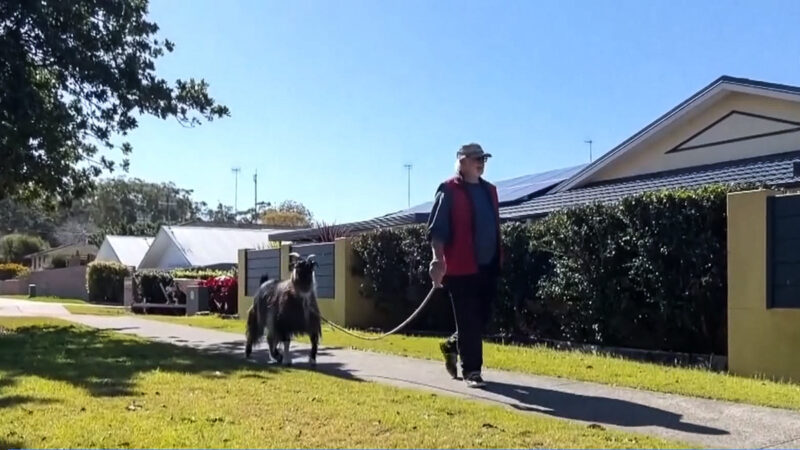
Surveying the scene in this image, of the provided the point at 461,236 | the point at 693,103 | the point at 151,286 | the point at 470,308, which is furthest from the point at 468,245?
the point at 151,286

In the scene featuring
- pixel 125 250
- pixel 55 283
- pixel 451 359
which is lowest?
pixel 55 283

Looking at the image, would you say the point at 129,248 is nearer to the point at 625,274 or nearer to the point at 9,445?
the point at 625,274

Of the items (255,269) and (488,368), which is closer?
(488,368)

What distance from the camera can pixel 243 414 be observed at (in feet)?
20.1

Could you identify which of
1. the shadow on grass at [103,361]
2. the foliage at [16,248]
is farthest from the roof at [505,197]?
the foliage at [16,248]

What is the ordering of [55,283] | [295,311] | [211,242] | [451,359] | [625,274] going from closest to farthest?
1. [451,359]
2. [295,311]
3. [625,274]
4. [211,242]
5. [55,283]

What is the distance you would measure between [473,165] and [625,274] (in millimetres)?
A: 3901

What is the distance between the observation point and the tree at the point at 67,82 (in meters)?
14.8

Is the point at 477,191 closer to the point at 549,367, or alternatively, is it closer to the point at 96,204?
the point at 549,367

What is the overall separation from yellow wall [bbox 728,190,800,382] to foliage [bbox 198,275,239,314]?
16.1 m

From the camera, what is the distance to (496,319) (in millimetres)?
12703

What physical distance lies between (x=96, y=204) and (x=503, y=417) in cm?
10260

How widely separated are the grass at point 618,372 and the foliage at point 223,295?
37.8 ft

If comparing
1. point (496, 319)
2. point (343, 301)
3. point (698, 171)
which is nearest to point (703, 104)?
point (698, 171)
